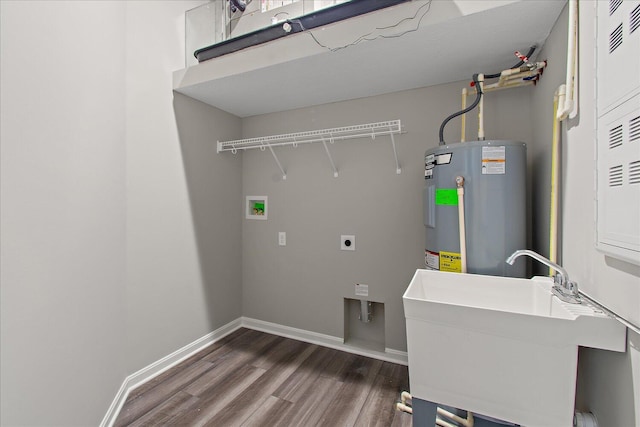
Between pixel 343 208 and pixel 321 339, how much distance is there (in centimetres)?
116

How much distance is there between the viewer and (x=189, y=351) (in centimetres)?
224

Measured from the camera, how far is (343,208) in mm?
2391

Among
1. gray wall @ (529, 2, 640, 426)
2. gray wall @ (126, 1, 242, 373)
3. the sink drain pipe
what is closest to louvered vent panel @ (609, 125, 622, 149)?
gray wall @ (529, 2, 640, 426)

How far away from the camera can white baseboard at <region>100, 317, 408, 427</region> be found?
5.64 feet

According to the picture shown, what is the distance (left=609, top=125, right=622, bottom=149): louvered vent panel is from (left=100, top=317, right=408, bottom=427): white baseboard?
185 centimetres

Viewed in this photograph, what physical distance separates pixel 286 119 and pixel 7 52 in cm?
186

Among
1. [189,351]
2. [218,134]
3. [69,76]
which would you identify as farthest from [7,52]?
[189,351]

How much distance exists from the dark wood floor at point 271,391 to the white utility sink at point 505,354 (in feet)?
2.46

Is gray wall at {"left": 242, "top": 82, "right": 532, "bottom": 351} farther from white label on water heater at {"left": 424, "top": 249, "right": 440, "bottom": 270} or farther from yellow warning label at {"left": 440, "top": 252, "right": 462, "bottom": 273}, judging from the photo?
yellow warning label at {"left": 440, "top": 252, "right": 462, "bottom": 273}

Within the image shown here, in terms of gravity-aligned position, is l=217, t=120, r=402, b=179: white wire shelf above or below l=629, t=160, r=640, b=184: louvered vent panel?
above

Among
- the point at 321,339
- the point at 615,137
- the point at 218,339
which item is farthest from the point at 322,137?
the point at 218,339

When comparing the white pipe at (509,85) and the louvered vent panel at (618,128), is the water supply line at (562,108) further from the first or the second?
the white pipe at (509,85)

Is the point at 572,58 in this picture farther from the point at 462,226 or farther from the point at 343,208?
the point at 343,208

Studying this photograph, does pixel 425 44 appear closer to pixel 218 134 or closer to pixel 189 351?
pixel 218 134
